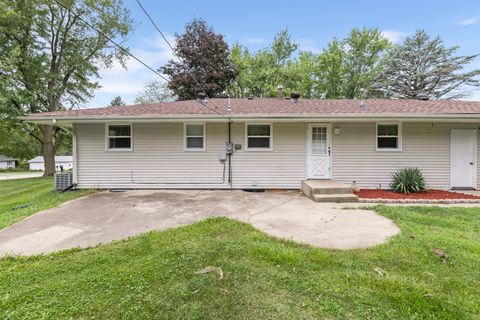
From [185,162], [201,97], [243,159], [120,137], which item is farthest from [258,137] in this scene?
[120,137]

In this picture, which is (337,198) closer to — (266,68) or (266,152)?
(266,152)

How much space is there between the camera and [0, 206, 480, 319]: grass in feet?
7.36

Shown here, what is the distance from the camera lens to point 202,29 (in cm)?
2045

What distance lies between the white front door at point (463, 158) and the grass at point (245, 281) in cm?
588

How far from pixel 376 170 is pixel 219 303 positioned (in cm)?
788

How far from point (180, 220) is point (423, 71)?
27764 mm

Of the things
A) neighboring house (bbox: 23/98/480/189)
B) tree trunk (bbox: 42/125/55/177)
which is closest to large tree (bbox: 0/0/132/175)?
tree trunk (bbox: 42/125/55/177)

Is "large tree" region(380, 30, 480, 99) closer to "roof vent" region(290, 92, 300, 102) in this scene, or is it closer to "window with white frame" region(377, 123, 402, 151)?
"roof vent" region(290, 92, 300, 102)

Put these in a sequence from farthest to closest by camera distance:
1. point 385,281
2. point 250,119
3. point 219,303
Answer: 1. point 250,119
2. point 385,281
3. point 219,303

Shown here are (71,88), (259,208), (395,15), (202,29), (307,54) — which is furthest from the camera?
(307,54)

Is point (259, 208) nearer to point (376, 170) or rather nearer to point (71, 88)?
point (376, 170)

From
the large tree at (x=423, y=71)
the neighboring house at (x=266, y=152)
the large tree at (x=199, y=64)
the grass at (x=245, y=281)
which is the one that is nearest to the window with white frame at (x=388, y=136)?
the neighboring house at (x=266, y=152)

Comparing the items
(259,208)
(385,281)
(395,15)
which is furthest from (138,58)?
(395,15)

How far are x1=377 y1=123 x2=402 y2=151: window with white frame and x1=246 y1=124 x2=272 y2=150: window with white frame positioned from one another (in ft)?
12.4
